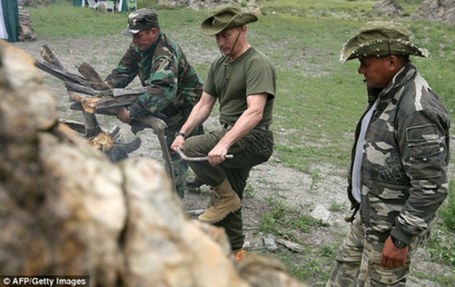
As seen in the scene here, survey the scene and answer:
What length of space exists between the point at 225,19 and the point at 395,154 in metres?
2.12

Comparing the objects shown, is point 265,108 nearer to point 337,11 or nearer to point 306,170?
point 306,170

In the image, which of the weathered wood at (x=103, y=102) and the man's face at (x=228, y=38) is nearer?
the man's face at (x=228, y=38)

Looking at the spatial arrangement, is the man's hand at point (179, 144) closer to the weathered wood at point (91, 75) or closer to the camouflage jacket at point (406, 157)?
the weathered wood at point (91, 75)

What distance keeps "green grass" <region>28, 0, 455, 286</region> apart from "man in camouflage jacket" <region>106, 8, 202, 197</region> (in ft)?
5.10

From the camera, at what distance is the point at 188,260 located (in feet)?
3.81

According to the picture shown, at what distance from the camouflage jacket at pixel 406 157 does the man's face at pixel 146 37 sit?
2.81m

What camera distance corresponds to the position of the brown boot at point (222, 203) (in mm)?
5570

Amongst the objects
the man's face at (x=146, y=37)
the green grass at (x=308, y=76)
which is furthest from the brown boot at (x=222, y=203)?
the man's face at (x=146, y=37)

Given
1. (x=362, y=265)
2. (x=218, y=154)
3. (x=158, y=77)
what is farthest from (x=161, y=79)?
(x=362, y=265)

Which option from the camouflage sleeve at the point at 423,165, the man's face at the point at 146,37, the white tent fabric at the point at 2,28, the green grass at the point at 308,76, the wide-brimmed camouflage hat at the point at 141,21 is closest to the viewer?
the camouflage sleeve at the point at 423,165

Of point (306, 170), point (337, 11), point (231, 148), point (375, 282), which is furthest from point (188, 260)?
point (337, 11)

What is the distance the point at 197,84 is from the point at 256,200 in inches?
70.1

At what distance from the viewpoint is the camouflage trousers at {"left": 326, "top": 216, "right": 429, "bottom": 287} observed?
3783mm

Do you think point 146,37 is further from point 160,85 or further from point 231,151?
point 231,151
